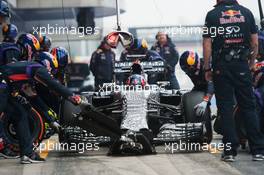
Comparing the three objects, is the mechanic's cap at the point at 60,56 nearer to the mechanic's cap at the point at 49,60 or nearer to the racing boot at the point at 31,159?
the mechanic's cap at the point at 49,60

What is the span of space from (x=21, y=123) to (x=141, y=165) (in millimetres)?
1695

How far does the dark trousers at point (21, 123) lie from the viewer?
9.22 meters

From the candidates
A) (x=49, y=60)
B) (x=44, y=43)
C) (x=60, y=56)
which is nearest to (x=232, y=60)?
(x=49, y=60)

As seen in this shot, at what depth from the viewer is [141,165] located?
8531mm

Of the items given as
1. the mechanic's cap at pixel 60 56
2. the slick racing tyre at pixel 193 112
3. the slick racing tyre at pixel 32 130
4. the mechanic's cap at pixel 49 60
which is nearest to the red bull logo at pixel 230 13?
the slick racing tyre at pixel 193 112

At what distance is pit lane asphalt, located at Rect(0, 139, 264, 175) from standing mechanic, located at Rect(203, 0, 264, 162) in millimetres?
363

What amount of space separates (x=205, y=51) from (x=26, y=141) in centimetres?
241

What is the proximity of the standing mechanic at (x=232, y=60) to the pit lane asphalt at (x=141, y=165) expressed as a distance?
363 millimetres

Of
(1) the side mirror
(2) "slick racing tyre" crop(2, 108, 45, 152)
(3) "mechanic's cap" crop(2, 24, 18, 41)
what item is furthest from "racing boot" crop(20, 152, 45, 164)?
(1) the side mirror

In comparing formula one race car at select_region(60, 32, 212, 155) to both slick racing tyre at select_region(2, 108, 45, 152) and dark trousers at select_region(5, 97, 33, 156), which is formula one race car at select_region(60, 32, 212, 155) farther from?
dark trousers at select_region(5, 97, 33, 156)

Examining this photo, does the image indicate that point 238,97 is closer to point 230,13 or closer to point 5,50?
point 230,13

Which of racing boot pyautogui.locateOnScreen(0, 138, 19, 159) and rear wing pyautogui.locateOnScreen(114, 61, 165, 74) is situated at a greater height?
rear wing pyautogui.locateOnScreen(114, 61, 165, 74)

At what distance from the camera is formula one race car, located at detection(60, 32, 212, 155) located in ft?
30.6

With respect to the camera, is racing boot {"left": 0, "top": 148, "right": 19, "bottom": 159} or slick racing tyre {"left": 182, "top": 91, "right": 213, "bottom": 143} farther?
slick racing tyre {"left": 182, "top": 91, "right": 213, "bottom": 143}
